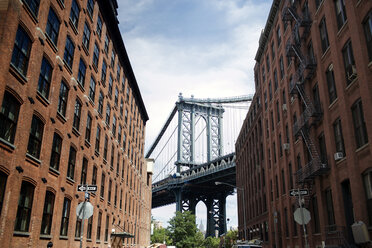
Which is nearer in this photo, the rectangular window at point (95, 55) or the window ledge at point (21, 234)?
the window ledge at point (21, 234)

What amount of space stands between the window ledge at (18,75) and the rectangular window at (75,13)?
29.8ft

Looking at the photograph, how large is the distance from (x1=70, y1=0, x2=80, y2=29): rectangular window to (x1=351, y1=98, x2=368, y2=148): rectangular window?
19.4 meters

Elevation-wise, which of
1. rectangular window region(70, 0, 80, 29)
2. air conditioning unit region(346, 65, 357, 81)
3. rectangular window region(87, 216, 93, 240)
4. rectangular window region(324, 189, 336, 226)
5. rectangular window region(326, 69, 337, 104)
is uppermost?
rectangular window region(70, 0, 80, 29)

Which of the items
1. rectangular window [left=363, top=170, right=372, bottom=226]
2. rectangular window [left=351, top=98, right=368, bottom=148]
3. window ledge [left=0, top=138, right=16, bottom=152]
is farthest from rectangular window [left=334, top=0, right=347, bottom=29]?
window ledge [left=0, top=138, right=16, bottom=152]

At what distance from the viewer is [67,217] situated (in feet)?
77.4

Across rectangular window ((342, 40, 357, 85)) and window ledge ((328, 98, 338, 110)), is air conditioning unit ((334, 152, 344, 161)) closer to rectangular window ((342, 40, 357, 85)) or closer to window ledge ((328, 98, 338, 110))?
window ledge ((328, 98, 338, 110))

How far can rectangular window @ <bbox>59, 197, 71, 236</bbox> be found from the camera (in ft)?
75.0

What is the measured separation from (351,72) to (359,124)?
3054mm

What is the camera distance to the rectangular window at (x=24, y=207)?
16980mm

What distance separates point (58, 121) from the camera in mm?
21781

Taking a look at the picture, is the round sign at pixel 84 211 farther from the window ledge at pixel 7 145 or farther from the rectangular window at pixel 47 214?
the rectangular window at pixel 47 214

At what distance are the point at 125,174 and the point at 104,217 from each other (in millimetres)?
11886

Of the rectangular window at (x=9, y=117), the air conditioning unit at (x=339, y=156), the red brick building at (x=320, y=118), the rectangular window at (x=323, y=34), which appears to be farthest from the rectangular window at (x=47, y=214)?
the rectangular window at (x=323, y=34)

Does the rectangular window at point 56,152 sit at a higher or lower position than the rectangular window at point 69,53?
lower
